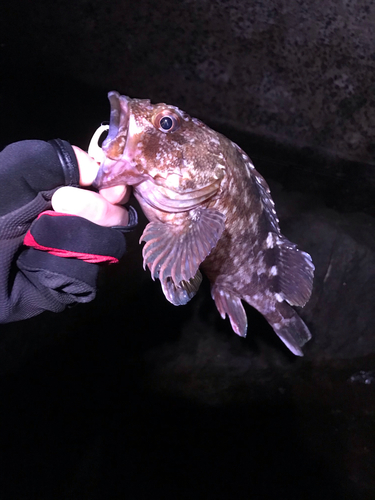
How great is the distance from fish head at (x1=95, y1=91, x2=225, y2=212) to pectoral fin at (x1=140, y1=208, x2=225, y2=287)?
105 mm

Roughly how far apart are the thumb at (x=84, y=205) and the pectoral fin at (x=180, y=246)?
0.55ft

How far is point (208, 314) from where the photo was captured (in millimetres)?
3438

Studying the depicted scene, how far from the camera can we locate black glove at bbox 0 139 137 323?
1093 mm

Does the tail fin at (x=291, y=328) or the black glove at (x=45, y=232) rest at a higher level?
the black glove at (x=45, y=232)

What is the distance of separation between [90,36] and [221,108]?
118cm

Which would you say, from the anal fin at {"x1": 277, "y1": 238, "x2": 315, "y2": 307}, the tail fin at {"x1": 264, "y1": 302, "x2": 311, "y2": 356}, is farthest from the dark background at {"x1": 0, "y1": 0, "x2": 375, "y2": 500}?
the anal fin at {"x1": 277, "y1": 238, "x2": 315, "y2": 307}

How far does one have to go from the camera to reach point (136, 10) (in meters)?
2.39

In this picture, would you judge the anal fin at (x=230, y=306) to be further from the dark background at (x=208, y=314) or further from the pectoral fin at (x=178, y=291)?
the dark background at (x=208, y=314)

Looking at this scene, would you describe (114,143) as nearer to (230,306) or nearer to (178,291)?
(178,291)

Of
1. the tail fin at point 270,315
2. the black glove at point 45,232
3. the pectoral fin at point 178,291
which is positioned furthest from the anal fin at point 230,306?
the black glove at point 45,232

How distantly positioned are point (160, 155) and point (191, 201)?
0.23 m

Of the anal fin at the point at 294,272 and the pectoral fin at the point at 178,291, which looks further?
the anal fin at the point at 294,272

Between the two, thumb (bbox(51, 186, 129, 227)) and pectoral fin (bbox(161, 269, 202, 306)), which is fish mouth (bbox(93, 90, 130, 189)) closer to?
thumb (bbox(51, 186, 129, 227))

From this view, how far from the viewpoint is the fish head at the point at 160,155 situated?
1.16m
